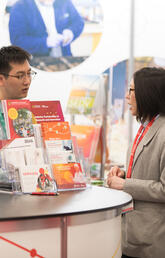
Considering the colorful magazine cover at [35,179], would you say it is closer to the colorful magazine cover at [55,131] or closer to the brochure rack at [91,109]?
the colorful magazine cover at [55,131]

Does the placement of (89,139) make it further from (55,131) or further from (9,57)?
(55,131)

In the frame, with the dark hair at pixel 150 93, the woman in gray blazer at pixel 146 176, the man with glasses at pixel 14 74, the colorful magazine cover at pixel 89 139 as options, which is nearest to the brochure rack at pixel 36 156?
the woman in gray blazer at pixel 146 176

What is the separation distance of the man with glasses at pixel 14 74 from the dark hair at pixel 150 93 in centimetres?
81

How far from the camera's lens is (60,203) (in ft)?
6.67

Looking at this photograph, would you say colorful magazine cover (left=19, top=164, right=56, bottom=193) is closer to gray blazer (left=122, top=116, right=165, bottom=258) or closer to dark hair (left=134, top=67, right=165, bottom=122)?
gray blazer (left=122, top=116, right=165, bottom=258)

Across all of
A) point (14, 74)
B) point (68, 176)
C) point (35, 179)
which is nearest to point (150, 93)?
point (68, 176)

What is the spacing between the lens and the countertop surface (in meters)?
1.84

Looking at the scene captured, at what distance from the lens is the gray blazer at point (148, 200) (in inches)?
97.8

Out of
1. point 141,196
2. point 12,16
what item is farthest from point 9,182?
point 12,16

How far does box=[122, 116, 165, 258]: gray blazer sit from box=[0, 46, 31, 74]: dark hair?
116cm

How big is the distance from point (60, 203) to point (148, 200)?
0.68m

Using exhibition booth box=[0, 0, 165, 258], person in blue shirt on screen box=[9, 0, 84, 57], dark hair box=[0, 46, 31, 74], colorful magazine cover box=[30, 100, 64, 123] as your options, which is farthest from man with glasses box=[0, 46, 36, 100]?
person in blue shirt on screen box=[9, 0, 84, 57]

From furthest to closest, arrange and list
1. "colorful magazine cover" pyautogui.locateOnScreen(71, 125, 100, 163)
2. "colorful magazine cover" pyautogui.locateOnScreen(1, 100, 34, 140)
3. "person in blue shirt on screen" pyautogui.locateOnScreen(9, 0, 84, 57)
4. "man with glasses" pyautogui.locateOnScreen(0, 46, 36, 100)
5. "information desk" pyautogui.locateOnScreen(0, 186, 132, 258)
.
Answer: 1. "person in blue shirt on screen" pyautogui.locateOnScreen(9, 0, 84, 57)
2. "colorful magazine cover" pyautogui.locateOnScreen(71, 125, 100, 163)
3. "man with glasses" pyautogui.locateOnScreen(0, 46, 36, 100)
4. "colorful magazine cover" pyautogui.locateOnScreen(1, 100, 34, 140)
5. "information desk" pyautogui.locateOnScreen(0, 186, 132, 258)

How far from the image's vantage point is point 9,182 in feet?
7.30
